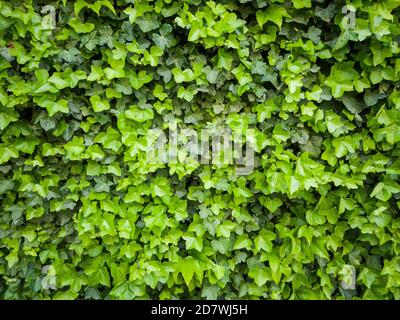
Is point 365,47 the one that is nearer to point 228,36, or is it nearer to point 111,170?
point 228,36

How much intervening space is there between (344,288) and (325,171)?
75 cm

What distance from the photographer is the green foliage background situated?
6.61 ft

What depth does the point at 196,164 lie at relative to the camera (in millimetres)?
2107

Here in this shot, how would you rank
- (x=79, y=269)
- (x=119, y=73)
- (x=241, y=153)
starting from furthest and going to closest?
(x=79, y=269), (x=241, y=153), (x=119, y=73)

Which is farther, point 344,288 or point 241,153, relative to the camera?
point 344,288

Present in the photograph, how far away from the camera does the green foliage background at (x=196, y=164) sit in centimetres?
201

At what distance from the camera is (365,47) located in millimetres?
2061

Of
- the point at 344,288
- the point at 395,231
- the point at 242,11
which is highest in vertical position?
the point at 242,11

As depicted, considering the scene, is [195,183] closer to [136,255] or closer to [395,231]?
[136,255]

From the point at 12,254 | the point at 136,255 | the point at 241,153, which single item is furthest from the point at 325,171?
the point at 12,254

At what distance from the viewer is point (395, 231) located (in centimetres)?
219

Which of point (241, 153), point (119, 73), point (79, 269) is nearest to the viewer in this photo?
point (119, 73)

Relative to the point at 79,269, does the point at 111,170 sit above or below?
above

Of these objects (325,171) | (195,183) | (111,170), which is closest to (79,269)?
(111,170)
